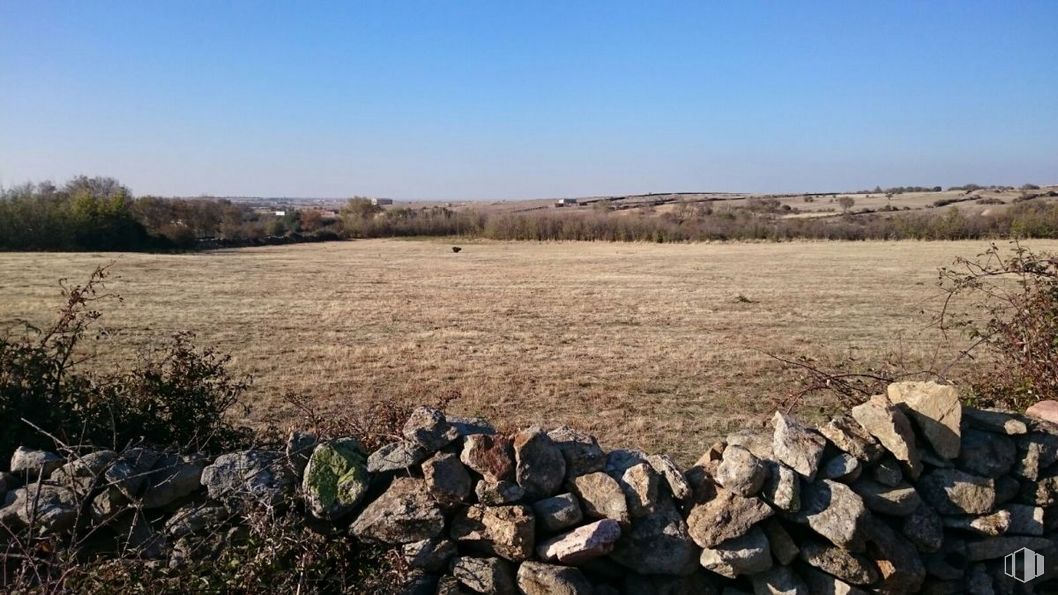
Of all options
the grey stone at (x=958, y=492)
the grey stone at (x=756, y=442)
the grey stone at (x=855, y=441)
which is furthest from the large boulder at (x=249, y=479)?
the grey stone at (x=958, y=492)

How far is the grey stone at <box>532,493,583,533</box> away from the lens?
3.32 meters

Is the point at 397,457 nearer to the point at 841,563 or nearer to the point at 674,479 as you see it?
the point at 674,479

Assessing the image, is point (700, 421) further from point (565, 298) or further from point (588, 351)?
point (565, 298)

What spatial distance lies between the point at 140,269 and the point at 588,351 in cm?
2771

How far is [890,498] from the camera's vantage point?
3.51 meters

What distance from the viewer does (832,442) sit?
3652mm

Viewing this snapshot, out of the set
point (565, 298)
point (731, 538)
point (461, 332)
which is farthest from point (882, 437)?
point (565, 298)

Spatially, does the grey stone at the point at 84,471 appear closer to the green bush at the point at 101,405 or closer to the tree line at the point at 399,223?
the green bush at the point at 101,405

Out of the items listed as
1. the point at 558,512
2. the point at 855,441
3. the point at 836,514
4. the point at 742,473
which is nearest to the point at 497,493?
the point at 558,512

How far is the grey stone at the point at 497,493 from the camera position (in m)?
3.34

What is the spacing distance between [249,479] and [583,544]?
1.73 meters

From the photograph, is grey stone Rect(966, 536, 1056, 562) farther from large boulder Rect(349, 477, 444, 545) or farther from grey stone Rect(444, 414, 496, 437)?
large boulder Rect(349, 477, 444, 545)

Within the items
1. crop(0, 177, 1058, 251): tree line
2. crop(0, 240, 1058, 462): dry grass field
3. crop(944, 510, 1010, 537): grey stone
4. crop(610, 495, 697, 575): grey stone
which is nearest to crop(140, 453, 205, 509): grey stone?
crop(610, 495, 697, 575): grey stone

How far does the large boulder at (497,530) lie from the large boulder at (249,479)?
91 centimetres
